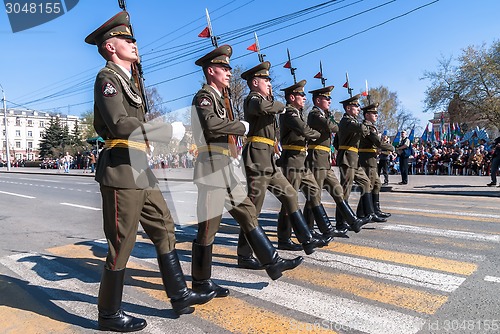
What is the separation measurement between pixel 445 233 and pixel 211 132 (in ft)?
14.4

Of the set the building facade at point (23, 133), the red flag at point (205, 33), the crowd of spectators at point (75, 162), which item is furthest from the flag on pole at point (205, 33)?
the building facade at point (23, 133)

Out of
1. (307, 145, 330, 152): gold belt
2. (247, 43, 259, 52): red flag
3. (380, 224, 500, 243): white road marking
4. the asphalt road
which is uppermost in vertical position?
(247, 43, 259, 52): red flag

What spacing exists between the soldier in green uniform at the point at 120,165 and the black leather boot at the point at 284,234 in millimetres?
2421

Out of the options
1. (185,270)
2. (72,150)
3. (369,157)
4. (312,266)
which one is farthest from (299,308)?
(72,150)

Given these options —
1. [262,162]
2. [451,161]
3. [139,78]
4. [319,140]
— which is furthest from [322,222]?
[451,161]

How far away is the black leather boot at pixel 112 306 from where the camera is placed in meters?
2.95

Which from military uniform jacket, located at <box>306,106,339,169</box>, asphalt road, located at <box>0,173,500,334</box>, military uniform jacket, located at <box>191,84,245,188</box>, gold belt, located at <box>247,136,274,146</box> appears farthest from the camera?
military uniform jacket, located at <box>306,106,339,169</box>

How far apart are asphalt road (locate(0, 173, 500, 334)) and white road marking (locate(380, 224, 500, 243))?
0.6 inches

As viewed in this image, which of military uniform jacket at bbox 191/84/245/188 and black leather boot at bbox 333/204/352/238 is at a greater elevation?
military uniform jacket at bbox 191/84/245/188

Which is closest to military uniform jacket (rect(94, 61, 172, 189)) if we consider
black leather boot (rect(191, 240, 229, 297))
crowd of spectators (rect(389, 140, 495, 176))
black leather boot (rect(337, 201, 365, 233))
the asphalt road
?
black leather boot (rect(191, 240, 229, 297))

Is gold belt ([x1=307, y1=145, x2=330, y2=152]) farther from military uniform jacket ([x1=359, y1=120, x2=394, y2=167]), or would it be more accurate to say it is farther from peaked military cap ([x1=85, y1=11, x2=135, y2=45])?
peaked military cap ([x1=85, y1=11, x2=135, y2=45])

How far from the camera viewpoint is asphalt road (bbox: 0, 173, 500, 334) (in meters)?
3.07

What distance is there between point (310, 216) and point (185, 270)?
2098mm

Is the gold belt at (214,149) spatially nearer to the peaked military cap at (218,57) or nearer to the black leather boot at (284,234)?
the peaked military cap at (218,57)
